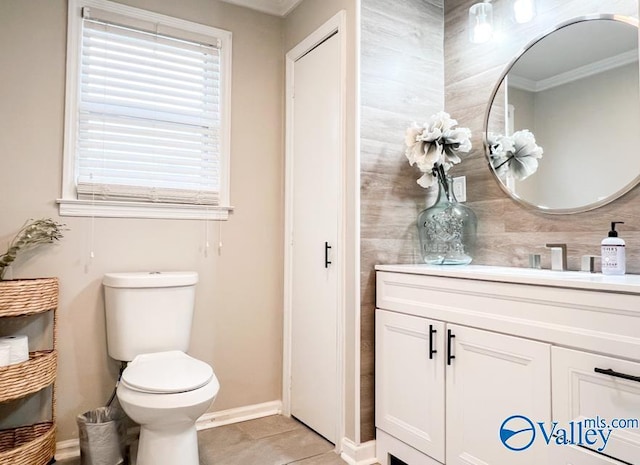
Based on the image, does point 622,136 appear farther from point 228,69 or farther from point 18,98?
point 18,98

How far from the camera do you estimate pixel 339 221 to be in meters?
2.15

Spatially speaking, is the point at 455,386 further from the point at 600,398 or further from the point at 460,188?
the point at 460,188

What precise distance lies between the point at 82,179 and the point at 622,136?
235cm

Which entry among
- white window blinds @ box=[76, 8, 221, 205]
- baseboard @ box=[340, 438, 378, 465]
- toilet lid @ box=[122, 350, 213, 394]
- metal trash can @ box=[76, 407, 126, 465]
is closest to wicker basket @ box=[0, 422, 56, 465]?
metal trash can @ box=[76, 407, 126, 465]

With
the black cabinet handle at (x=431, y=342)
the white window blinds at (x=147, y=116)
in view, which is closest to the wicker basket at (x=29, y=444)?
the white window blinds at (x=147, y=116)

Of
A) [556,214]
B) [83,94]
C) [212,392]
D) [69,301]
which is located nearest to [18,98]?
[83,94]

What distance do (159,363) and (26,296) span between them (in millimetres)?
601

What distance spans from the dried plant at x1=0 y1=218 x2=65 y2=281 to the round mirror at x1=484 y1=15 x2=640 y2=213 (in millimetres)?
2073

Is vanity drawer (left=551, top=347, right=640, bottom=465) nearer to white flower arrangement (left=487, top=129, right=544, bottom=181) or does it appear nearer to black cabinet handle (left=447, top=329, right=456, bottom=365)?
black cabinet handle (left=447, top=329, right=456, bottom=365)

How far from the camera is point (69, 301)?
213cm

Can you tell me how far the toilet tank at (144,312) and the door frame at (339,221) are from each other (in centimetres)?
63

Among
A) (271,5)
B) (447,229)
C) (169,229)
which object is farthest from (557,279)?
(271,5)

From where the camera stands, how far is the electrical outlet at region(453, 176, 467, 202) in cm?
225

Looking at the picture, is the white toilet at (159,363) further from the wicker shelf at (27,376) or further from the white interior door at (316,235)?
the white interior door at (316,235)
